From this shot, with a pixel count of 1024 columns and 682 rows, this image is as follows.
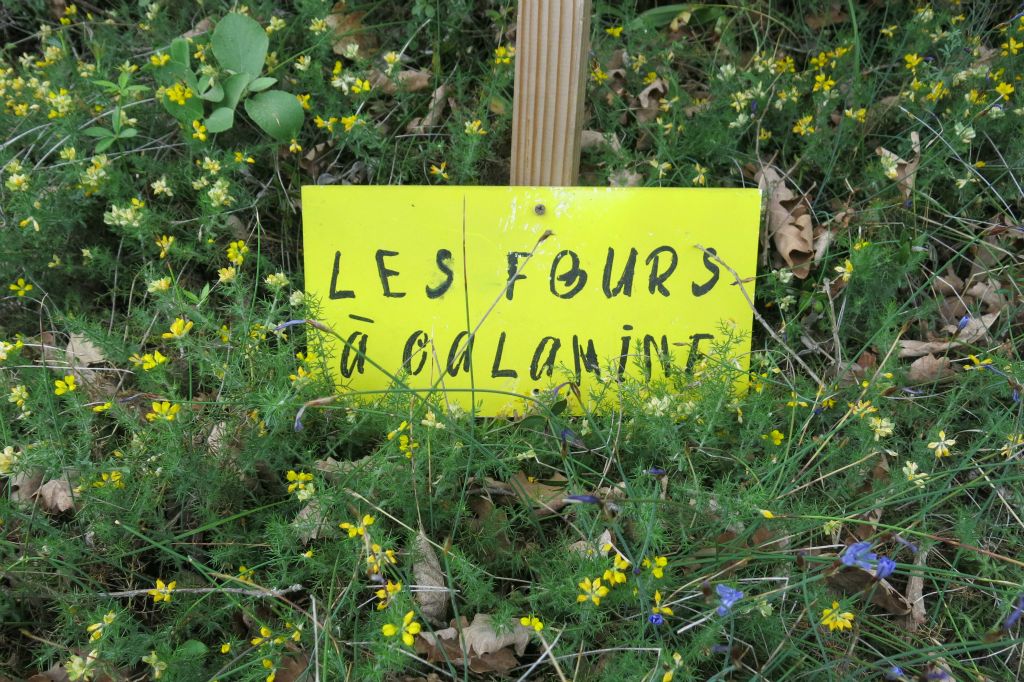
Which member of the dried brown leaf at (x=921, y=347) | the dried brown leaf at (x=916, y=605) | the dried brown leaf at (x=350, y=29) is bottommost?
the dried brown leaf at (x=916, y=605)

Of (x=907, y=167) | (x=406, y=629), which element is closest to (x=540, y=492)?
(x=406, y=629)

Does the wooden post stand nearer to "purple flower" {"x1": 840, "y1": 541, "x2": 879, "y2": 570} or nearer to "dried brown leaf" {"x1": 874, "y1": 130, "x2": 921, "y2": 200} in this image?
"dried brown leaf" {"x1": 874, "y1": 130, "x2": 921, "y2": 200}

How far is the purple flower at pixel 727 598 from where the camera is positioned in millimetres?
1332

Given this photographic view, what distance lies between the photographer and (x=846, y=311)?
7.16 ft

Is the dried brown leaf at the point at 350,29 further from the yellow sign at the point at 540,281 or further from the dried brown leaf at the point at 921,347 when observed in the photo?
the dried brown leaf at the point at 921,347

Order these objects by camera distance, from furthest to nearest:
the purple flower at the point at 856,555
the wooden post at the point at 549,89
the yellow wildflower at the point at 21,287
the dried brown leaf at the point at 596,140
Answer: the dried brown leaf at the point at 596,140 < the yellow wildflower at the point at 21,287 < the wooden post at the point at 549,89 < the purple flower at the point at 856,555

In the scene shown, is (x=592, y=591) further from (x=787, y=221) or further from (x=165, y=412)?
(x=787, y=221)

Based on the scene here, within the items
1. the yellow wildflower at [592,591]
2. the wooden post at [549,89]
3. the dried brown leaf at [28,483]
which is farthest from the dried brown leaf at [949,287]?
the dried brown leaf at [28,483]

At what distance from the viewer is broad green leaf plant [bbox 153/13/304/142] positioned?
7.79 ft

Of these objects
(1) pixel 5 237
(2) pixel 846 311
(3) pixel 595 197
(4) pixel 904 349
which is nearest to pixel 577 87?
(3) pixel 595 197

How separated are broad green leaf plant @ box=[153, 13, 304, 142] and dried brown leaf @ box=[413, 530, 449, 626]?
4.86ft

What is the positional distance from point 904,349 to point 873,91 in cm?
98

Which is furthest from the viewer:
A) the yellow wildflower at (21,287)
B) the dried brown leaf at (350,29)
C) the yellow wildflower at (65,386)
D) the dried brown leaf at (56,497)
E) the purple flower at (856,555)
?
the dried brown leaf at (350,29)

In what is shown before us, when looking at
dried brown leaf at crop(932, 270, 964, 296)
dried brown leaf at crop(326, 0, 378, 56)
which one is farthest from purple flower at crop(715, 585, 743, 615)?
dried brown leaf at crop(326, 0, 378, 56)
